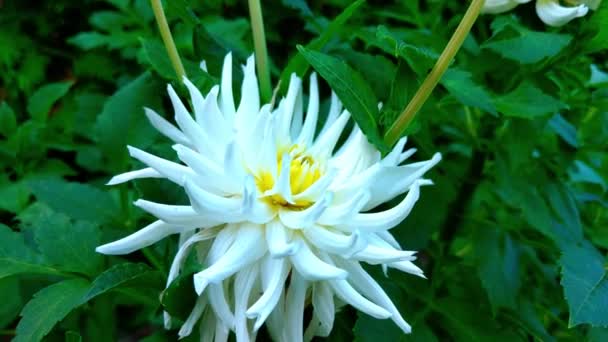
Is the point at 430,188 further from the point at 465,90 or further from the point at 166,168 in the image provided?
the point at 166,168

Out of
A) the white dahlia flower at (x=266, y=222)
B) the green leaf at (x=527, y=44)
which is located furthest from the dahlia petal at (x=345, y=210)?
the green leaf at (x=527, y=44)

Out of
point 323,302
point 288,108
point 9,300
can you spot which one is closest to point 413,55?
point 288,108

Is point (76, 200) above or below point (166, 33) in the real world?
below

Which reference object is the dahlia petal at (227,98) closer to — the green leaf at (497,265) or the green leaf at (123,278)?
the green leaf at (123,278)

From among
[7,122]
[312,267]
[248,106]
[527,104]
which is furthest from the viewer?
[7,122]

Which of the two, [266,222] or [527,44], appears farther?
[527,44]

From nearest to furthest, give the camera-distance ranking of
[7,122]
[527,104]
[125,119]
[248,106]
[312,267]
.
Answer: [312,267]
[248,106]
[527,104]
[125,119]
[7,122]

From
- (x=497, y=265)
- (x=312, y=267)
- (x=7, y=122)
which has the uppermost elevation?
(x=312, y=267)
